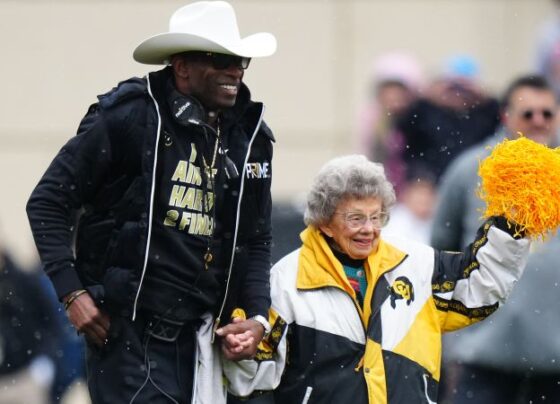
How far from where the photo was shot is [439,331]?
8.05 m

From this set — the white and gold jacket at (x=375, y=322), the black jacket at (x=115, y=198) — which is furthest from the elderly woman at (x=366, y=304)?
the black jacket at (x=115, y=198)

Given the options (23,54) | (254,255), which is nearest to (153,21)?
(23,54)

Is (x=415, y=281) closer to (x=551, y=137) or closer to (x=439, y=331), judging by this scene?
(x=439, y=331)

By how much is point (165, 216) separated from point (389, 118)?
211 inches

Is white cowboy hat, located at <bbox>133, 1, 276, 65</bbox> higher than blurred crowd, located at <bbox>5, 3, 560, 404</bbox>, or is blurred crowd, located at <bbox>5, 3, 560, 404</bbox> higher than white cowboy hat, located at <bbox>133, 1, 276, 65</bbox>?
white cowboy hat, located at <bbox>133, 1, 276, 65</bbox>

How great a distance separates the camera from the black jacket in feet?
24.7

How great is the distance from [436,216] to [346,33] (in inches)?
299

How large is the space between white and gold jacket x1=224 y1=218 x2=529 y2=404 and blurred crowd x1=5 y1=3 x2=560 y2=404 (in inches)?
53.2

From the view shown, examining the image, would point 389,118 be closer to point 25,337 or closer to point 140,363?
point 25,337

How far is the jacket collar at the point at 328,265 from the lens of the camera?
802cm

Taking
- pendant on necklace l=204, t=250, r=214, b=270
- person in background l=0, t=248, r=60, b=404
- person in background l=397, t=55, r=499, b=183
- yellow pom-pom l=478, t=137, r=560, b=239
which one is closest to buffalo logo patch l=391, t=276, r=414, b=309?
yellow pom-pom l=478, t=137, r=560, b=239

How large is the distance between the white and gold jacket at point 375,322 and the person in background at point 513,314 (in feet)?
5.38

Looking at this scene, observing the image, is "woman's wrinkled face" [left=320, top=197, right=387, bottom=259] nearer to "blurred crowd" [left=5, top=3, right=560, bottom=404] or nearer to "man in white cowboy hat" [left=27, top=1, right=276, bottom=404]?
"man in white cowboy hat" [left=27, top=1, right=276, bottom=404]

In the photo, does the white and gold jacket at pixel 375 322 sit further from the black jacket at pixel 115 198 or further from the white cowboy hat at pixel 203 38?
the white cowboy hat at pixel 203 38
